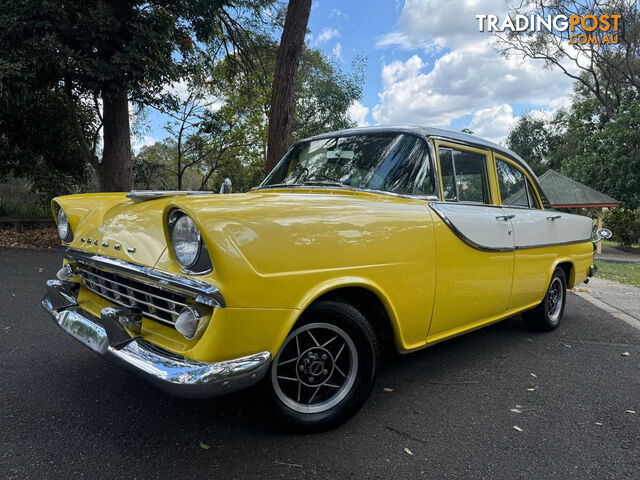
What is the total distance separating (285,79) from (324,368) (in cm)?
598

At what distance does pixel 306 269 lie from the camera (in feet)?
6.77

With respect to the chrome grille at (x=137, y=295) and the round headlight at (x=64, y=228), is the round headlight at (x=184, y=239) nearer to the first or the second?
the chrome grille at (x=137, y=295)

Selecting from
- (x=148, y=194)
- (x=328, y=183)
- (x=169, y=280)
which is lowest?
(x=169, y=280)

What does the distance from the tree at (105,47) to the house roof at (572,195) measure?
72.9 ft

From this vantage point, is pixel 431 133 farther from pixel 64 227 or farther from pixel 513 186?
pixel 64 227

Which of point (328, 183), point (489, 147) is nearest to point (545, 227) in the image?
point (489, 147)

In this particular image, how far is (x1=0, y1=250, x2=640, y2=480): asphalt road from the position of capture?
198cm

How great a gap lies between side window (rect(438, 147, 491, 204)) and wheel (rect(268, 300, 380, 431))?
49.2 inches

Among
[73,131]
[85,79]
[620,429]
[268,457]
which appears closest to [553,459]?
[620,429]

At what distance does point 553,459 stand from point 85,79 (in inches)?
354

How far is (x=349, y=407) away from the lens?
7.55 feet

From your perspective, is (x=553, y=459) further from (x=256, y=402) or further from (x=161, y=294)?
(x=161, y=294)

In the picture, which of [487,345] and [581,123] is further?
[581,123]

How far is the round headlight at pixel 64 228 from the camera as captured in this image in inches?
114
